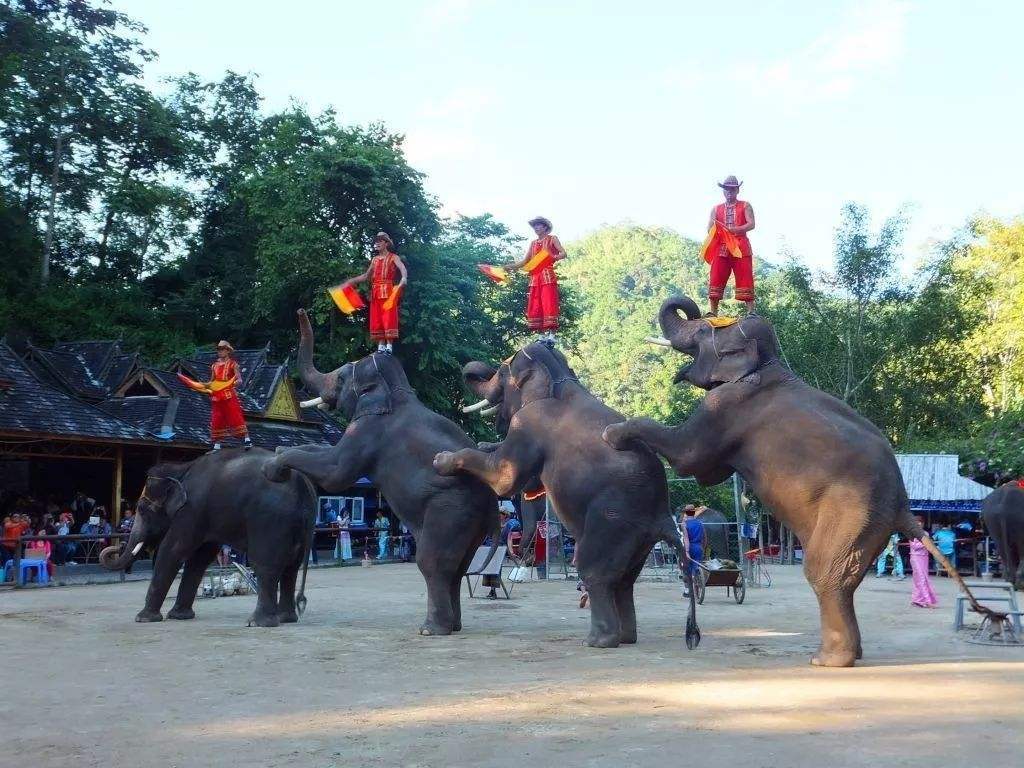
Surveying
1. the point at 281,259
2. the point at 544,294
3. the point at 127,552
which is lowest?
the point at 127,552

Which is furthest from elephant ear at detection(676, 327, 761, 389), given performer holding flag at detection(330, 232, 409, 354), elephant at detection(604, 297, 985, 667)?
performer holding flag at detection(330, 232, 409, 354)

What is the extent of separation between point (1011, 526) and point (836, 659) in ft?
38.4

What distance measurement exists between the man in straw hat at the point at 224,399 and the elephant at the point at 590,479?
3.80m

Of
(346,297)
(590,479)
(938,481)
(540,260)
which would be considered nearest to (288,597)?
(346,297)

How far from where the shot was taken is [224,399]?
13461 millimetres

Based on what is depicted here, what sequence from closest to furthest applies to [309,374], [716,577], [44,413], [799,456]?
[799,456]
[309,374]
[716,577]
[44,413]

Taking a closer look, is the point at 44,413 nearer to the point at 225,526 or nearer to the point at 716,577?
the point at 225,526

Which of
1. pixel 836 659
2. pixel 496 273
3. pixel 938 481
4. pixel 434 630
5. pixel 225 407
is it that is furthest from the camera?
pixel 938 481

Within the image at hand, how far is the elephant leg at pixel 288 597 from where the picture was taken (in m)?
12.4

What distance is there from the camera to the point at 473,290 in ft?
125

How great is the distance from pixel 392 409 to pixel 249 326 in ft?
92.4

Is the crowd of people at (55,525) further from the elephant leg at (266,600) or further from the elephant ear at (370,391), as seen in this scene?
the elephant ear at (370,391)

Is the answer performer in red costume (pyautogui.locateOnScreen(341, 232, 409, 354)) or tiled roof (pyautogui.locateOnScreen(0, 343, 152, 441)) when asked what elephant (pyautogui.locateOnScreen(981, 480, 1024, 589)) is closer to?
performer in red costume (pyautogui.locateOnScreen(341, 232, 409, 354))

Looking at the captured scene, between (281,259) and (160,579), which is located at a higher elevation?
(281,259)
